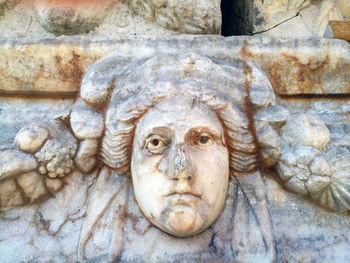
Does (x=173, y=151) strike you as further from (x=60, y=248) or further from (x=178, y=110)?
(x=60, y=248)

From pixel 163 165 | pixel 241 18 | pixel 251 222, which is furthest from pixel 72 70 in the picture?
pixel 241 18

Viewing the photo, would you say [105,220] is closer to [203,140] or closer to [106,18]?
[203,140]

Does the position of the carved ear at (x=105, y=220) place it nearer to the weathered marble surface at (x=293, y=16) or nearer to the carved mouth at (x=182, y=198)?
the carved mouth at (x=182, y=198)

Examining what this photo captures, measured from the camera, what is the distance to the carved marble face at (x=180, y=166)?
1117mm

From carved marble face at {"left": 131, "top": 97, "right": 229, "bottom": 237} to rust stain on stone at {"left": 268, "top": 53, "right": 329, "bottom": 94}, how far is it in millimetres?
397

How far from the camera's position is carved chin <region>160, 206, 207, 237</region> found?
1106 millimetres

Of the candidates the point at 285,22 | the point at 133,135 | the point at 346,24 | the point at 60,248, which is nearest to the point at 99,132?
the point at 133,135

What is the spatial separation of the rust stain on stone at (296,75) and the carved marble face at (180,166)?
397 millimetres

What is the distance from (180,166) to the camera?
111 cm

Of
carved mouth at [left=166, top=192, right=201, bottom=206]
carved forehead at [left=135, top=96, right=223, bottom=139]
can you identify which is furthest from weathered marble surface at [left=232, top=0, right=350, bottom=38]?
carved mouth at [left=166, top=192, right=201, bottom=206]

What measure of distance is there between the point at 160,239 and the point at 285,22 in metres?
1.26

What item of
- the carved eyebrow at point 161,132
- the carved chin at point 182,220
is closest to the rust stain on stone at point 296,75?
the carved eyebrow at point 161,132

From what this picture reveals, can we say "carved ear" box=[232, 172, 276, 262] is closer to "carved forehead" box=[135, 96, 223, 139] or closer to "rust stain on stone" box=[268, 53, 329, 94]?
"carved forehead" box=[135, 96, 223, 139]

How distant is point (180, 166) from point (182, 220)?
175 mm
